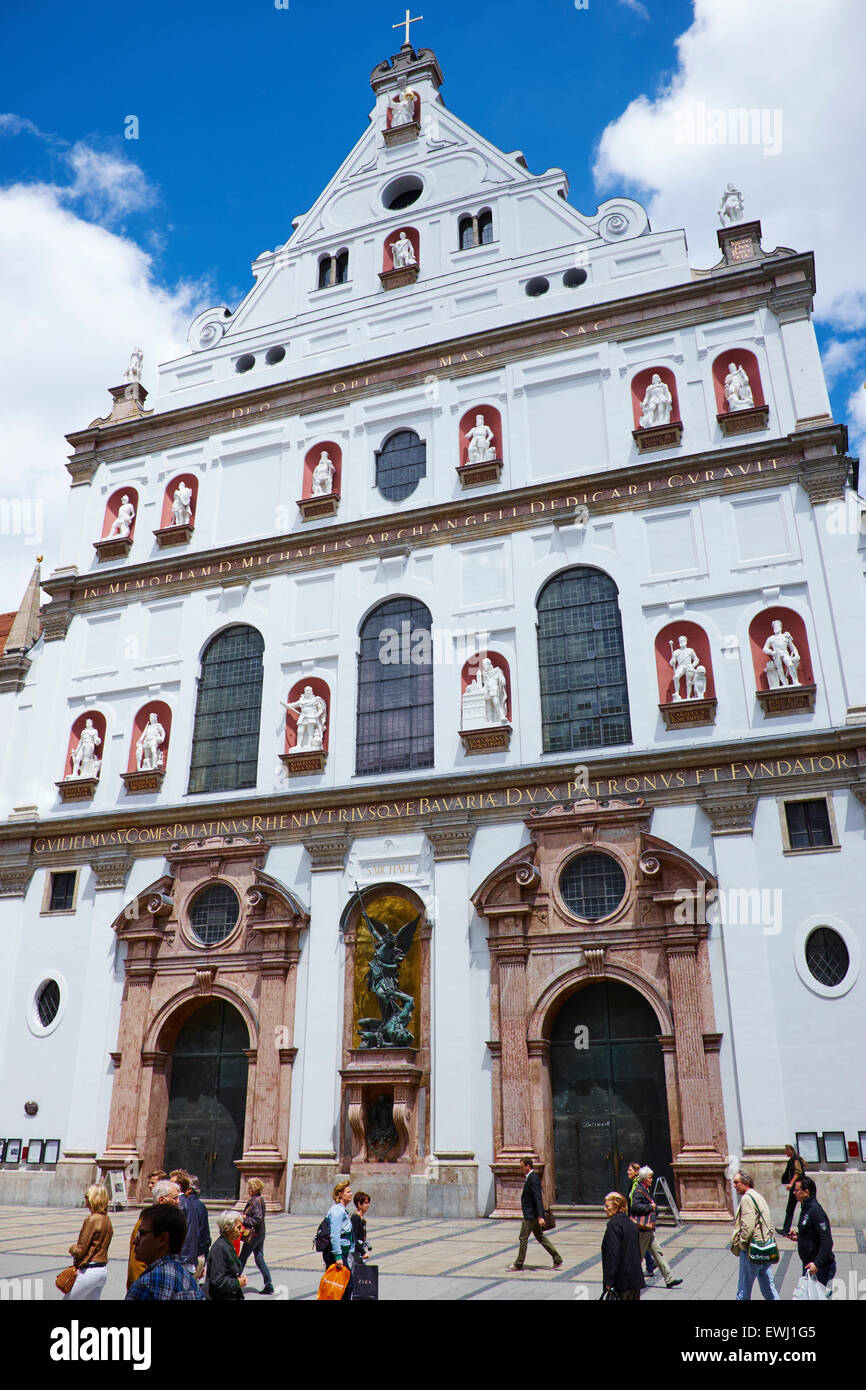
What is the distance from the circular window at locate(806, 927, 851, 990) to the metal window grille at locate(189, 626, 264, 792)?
1366 centimetres

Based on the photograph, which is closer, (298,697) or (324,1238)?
(324,1238)

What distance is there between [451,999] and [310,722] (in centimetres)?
761

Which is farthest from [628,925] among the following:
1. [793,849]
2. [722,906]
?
[793,849]

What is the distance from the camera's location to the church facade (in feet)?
69.5

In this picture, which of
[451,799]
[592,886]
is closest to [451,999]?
[592,886]

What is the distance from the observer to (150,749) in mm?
27766

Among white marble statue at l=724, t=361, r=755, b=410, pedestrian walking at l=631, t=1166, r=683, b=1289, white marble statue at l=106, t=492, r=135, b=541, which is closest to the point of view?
pedestrian walking at l=631, t=1166, r=683, b=1289

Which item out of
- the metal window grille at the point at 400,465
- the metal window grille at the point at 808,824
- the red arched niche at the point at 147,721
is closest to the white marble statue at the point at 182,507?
the red arched niche at the point at 147,721

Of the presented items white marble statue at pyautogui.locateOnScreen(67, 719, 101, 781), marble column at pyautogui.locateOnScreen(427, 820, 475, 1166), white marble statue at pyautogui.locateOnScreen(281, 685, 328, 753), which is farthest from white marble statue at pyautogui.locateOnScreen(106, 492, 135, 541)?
marble column at pyautogui.locateOnScreen(427, 820, 475, 1166)

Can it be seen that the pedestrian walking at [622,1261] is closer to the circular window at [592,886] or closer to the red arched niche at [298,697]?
the circular window at [592,886]

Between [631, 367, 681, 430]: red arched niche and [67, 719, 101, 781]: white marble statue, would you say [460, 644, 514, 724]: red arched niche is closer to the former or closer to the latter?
[631, 367, 681, 430]: red arched niche

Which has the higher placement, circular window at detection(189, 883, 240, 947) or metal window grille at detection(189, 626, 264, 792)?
metal window grille at detection(189, 626, 264, 792)

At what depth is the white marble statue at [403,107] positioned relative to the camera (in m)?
33.2

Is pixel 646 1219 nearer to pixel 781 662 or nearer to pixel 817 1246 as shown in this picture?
pixel 817 1246
